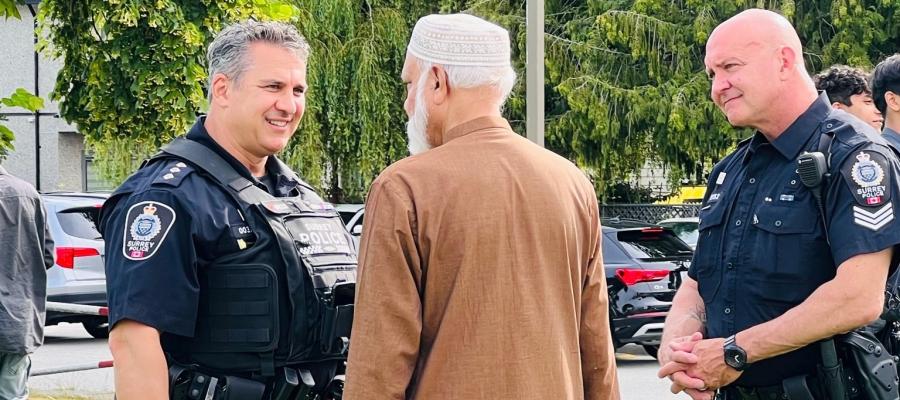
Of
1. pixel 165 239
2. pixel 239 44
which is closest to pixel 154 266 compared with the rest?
pixel 165 239

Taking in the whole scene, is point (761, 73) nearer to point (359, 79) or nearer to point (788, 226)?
point (788, 226)

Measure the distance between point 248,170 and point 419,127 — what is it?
2.55 feet

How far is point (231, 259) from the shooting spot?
3.33m

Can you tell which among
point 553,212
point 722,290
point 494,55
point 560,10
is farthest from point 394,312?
point 560,10

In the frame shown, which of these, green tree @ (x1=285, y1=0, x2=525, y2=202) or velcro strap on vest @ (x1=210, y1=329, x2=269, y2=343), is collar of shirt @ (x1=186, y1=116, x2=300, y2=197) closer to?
velcro strap on vest @ (x1=210, y1=329, x2=269, y2=343)

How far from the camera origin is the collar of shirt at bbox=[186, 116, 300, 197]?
139 inches

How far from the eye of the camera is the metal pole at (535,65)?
237 inches

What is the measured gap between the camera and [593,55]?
68.6ft

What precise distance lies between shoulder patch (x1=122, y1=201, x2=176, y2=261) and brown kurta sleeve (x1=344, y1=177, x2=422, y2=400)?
0.71 metres

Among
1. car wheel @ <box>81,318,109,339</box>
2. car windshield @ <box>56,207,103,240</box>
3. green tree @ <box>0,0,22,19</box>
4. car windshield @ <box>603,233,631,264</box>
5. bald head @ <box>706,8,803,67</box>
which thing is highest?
green tree @ <box>0,0,22,19</box>

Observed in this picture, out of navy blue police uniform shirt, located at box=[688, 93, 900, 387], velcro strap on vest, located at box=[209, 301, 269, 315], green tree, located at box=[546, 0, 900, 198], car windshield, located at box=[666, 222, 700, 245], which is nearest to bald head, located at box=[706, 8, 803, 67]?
navy blue police uniform shirt, located at box=[688, 93, 900, 387]

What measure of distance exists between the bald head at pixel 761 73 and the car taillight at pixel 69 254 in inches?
419

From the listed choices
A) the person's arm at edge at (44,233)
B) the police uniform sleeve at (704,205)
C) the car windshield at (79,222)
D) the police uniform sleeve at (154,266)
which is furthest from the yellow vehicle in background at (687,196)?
the police uniform sleeve at (154,266)

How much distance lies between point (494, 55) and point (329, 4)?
17.8 metres
